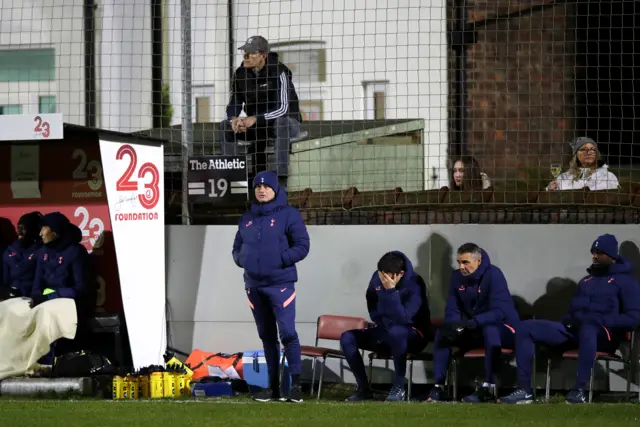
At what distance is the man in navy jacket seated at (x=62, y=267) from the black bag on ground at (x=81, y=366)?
77 centimetres

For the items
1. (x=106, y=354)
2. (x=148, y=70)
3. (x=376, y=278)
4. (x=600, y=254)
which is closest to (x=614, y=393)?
(x=600, y=254)

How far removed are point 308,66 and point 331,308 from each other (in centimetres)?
276

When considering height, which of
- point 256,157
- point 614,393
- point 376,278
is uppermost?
point 256,157

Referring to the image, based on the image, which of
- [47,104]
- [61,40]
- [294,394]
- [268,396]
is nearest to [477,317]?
[294,394]

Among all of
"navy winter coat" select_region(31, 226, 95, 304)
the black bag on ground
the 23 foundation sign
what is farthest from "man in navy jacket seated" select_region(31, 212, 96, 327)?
the black bag on ground

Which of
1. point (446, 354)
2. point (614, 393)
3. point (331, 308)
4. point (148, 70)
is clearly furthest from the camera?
point (148, 70)

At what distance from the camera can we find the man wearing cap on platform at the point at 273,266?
1145 cm

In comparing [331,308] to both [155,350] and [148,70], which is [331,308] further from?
[148,70]

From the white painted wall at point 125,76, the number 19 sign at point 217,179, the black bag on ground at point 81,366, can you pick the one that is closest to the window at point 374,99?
the number 19 sign at point 217,179

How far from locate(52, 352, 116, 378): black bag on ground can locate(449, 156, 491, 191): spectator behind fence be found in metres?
3.49

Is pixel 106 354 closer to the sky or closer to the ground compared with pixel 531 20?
closer to the ground

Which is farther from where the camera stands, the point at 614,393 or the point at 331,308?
the point at 331,308

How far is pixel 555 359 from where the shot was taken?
1237 cm

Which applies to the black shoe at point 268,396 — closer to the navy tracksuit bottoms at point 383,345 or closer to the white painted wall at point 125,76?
the navy tracksuit bottoms at point 383,345
